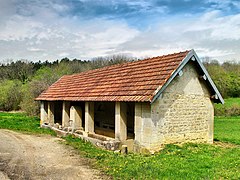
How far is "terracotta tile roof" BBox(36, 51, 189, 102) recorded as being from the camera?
39.8ft

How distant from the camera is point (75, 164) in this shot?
9969mm

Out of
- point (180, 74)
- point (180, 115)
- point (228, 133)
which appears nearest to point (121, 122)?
point (180, 115)

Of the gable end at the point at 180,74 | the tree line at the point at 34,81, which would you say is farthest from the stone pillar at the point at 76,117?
the tree line at the point at 34,81

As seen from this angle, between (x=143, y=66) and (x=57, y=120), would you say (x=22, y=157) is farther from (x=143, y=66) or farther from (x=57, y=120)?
(x=57, y=120)

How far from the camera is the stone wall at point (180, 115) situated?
11.8 metres

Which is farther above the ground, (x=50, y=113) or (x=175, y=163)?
(x=50, y=113)

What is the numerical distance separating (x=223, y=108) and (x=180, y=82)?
23.7 meters

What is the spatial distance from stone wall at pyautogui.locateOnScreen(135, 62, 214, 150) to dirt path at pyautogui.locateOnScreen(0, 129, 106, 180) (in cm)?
310

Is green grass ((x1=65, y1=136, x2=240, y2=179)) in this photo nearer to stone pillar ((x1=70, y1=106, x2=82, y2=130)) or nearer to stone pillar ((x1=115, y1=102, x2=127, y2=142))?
stone pillar ((x1=115, y1=102, x2=127, y2=142))

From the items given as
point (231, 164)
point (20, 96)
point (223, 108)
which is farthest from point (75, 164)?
point (20, 96)

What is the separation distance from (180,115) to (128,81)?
125 inches

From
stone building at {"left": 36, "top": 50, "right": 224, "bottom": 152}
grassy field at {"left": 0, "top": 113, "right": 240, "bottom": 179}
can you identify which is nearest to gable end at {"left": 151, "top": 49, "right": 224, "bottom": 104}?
stone building at {"left": 36, "top": 50, "right": 224, "bottom": 152}

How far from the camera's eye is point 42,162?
406 inches

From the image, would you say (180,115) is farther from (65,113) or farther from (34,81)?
(34,81)
